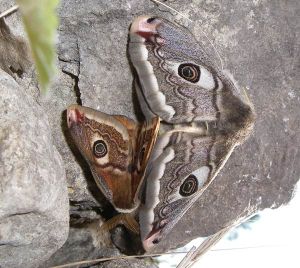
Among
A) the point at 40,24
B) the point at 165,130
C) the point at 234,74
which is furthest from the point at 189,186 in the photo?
the point at 40,24

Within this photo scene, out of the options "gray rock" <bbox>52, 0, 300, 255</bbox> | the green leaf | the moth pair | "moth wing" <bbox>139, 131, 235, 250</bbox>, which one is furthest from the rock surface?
the green leaf

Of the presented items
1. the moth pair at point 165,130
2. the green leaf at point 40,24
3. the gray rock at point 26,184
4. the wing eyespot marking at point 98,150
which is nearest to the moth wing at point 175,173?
the moth pair at point 165,130

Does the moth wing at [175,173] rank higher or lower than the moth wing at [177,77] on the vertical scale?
lower

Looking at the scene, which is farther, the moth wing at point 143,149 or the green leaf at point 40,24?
the moth wing at point 143,149

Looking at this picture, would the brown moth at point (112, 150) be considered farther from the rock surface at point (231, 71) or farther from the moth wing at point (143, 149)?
the rock surface at point (231, 71)

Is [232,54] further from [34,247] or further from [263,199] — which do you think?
[34,247]

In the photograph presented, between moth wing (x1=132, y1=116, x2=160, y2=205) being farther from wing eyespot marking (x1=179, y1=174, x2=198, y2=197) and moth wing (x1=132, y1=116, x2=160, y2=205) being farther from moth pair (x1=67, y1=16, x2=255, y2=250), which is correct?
wing eyespot marking (x1=179, y1=174, x2=198, y2=197)

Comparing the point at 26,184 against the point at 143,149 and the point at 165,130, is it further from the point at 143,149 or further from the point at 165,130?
the point at 165,130

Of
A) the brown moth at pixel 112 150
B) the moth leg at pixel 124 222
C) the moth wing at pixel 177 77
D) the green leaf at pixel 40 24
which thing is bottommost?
the moth leg at pixel 124 222
